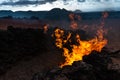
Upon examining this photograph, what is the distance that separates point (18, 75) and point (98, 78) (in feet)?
29.2

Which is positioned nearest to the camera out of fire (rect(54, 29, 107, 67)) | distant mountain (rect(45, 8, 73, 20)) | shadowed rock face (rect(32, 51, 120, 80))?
shadowed rock face (rect(32, 51, 120, 80))

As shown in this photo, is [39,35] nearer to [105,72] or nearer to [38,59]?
[38,59]

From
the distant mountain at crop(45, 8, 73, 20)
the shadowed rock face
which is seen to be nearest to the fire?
the shadowed rock face

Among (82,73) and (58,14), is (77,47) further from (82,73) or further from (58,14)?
(58,14)

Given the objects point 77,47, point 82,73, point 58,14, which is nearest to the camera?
point 82,73

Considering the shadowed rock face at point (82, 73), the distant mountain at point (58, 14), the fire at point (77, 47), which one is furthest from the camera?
the distant mountain at point (58, 14)

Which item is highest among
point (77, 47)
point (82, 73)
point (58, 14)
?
point (58, 14)

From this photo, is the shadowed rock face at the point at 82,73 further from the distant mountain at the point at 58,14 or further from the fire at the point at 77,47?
the distant mountain at the point at 58,14

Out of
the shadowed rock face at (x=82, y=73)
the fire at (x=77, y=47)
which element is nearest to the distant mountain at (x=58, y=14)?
the fire at (x=77, y=47)

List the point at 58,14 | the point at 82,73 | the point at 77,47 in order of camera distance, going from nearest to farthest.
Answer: the point at 82,73 → the point at 77,47 → the point at 58,14

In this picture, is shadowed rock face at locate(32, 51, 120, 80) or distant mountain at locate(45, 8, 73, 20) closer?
shadowed rock face at locate(32, 51, 120, 80)

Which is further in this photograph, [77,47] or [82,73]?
[77,47]

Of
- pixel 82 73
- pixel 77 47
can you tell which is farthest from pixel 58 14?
pixel 82 73

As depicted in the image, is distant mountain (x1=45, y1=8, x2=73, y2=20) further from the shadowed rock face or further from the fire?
the shadowed rock face
